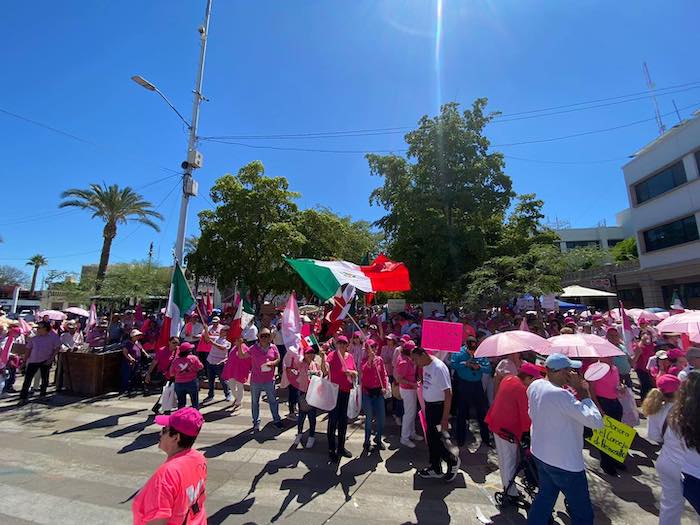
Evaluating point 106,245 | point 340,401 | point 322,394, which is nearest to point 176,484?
point 322,394

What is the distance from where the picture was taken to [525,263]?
556 inches

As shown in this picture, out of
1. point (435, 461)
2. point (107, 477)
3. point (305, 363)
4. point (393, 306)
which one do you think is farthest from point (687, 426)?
point (393, 306)

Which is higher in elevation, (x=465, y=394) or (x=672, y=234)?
(x=672, y=234)

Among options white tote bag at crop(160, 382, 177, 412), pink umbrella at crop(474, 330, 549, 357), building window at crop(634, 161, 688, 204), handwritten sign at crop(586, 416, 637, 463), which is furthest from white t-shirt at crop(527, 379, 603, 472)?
building window at crop(634, 161, 688, 204)

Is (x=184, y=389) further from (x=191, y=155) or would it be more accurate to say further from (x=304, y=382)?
(x=191, y=155)

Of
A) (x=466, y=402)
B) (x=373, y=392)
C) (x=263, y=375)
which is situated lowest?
(x=466, y=402)

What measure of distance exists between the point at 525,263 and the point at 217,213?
51.2 feet

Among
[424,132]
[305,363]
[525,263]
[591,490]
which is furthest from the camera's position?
[424,132]

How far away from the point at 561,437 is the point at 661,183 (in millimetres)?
29156

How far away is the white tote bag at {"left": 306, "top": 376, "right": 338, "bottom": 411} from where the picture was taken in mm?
5361

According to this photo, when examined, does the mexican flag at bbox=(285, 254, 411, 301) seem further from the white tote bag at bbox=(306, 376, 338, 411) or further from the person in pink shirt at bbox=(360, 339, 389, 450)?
the white tote bag at bbox=(306, 376, 338, 411)

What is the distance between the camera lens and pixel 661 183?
959 inches

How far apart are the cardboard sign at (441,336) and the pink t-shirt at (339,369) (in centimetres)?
122

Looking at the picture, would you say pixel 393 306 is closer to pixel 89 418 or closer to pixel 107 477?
pixel 89 418
